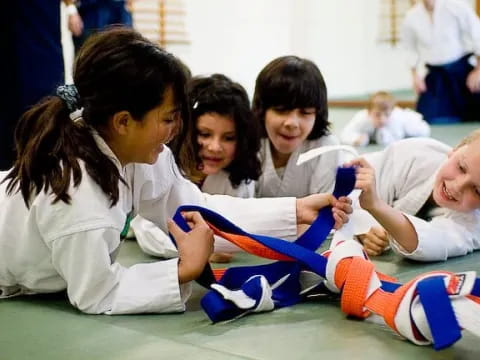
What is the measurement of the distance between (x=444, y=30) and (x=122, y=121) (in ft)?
15.4

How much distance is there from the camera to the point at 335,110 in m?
7.67

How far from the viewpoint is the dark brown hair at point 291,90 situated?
2.62m

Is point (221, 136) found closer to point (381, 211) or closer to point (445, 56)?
point (381, 211)

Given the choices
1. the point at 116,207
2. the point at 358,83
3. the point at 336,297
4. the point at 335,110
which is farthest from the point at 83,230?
the point at 358,83

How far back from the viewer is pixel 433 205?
7.95 feet

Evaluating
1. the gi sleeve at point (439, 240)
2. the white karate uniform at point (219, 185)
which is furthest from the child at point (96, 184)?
the white karate uniform at point (219, 185)

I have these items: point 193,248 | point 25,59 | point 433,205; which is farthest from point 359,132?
point 193,248

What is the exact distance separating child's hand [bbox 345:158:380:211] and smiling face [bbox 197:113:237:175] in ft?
2.15

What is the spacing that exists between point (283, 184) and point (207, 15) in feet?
17.8

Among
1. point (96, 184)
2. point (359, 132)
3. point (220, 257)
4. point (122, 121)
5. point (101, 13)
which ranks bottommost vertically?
point (359, 132)

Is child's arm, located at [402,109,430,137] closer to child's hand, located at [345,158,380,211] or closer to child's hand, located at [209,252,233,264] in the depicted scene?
child's hand, located at [209,252,233,264]

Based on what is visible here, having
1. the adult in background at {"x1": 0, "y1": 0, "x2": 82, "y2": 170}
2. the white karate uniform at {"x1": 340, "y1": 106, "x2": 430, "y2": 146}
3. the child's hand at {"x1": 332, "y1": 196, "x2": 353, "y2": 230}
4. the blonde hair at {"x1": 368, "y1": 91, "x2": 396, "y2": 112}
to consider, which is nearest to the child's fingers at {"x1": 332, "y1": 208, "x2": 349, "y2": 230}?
the child's hand at {"x1": 332, "y1": 196, "x2": 353, "y2": 230}

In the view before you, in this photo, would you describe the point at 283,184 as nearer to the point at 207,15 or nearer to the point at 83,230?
the point at 83,230

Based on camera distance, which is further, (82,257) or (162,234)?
(162,234)
